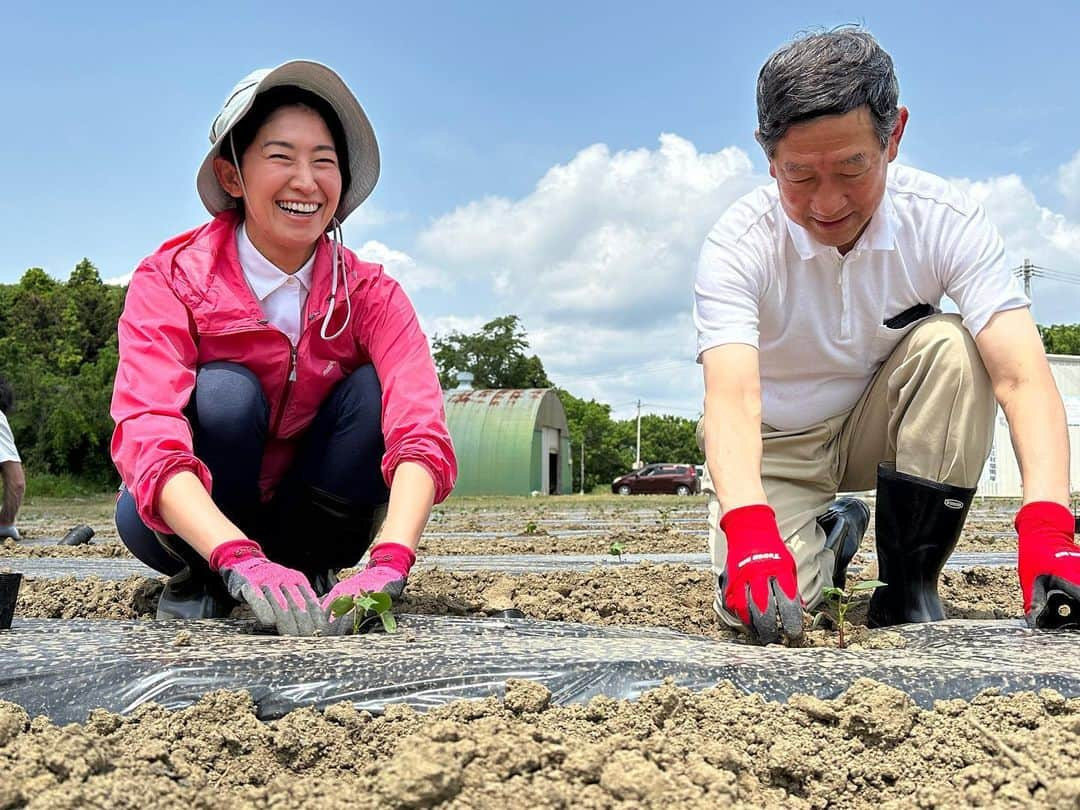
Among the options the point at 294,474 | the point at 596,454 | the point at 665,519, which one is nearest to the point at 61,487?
the point at 665,519

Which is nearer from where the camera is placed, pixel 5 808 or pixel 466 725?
pixel 5 808

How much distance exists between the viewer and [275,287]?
2088mm

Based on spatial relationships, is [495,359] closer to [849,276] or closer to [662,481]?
[662,481]

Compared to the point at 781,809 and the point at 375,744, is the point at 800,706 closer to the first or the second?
the point at 781,809

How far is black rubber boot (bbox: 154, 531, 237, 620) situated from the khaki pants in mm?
1107

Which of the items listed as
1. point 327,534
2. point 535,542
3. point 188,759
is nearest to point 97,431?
point 535,542

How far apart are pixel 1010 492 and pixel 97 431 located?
1883 cm

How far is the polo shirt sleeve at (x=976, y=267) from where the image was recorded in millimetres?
1927

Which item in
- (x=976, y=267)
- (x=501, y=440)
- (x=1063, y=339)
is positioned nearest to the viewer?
(x=976, y=267)

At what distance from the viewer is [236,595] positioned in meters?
1.62

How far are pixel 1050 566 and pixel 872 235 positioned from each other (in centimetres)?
77

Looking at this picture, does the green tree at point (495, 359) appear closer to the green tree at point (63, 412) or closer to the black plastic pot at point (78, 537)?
the green tree at point (63, 412)

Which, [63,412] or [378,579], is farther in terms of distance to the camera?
[63,412]

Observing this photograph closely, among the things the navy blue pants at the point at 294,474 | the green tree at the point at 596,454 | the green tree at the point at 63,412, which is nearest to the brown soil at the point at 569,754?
the navy blue pants at the point at 294,474
